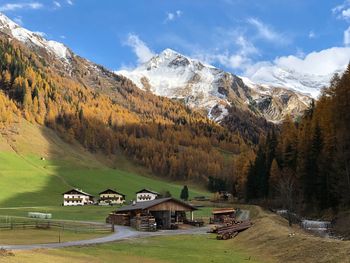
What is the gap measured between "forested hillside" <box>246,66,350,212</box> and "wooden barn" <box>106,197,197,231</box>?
20276 millimetres

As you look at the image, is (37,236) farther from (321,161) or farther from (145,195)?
(145,195)

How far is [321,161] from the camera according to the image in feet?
274

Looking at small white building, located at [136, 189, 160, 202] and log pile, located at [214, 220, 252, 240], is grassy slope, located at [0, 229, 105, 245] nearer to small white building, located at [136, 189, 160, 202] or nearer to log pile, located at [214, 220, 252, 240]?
log pile, located at [214, 220, 252, 240]

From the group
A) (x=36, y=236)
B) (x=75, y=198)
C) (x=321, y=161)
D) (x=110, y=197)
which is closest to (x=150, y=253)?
(x=36, y=236)

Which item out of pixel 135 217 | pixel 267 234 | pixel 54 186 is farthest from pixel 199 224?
pixel 54 186

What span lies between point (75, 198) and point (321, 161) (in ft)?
337

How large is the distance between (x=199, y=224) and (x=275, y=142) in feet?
165

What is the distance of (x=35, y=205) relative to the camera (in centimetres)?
14300

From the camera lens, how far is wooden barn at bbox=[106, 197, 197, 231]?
79375 millimetres

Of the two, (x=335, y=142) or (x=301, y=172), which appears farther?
(x=301, y=172)

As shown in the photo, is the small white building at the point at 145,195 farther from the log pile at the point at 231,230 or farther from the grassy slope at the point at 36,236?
the log pile at the point at 231,230

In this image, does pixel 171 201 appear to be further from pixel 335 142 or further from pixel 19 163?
pixel 19 163

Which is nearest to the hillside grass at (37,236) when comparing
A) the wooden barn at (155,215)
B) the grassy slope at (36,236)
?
the grassy slope at (36,236)

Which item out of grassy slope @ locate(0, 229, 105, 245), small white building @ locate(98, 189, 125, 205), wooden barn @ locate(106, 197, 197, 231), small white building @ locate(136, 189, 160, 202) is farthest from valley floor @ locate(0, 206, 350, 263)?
small white building @ locate(136, 189, 160, 202)
